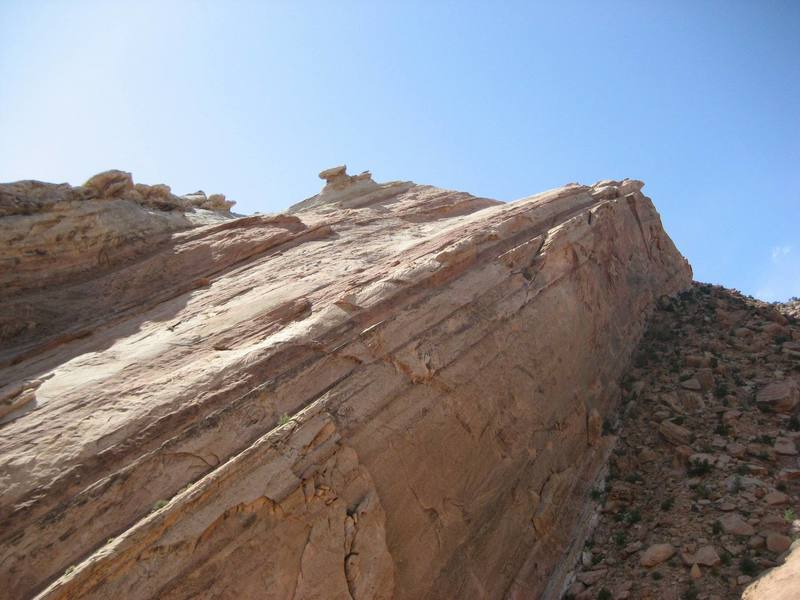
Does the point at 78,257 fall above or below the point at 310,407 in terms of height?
above

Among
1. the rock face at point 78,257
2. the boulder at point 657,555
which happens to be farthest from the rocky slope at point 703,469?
the rock face at point 78,257

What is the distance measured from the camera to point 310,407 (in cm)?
1228

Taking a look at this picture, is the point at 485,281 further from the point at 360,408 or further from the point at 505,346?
the point at 360,408

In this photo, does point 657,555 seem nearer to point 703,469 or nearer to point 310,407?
point 703,469

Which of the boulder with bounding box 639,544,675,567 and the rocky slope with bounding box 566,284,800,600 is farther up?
the rocky slope with bounding box 566,284,800,600

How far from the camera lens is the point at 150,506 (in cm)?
1001

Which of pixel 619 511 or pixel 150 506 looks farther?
pixel 619 511

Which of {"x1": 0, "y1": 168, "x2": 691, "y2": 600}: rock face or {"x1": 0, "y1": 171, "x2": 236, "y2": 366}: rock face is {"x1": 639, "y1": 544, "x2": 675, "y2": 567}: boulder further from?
{"x1": 0, "y1": 171, "x2": 236, "y2": 366}: rock face

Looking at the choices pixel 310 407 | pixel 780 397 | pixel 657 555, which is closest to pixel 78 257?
pixel 310 407

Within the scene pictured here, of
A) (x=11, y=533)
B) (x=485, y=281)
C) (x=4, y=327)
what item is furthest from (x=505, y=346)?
(x=4, y=327)

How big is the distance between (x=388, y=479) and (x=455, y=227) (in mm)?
10215

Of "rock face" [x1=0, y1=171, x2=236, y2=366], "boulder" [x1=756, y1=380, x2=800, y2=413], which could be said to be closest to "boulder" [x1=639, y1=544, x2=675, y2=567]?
"boulder" [x1=756, y1=380, x2=800, y2=413]

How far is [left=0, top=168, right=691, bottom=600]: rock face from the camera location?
9.95 metres

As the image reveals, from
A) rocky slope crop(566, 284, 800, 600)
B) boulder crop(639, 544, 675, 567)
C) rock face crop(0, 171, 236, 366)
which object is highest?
rock face crop(0, 171, 236, 366)
